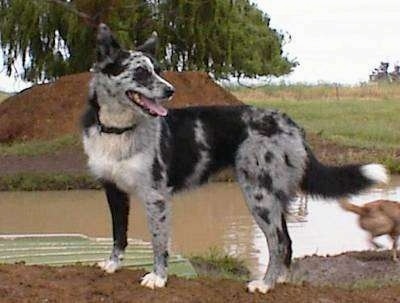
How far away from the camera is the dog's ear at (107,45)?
542cm

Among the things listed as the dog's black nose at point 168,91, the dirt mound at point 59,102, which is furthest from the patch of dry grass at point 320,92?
the dog's black nose at point 168,91

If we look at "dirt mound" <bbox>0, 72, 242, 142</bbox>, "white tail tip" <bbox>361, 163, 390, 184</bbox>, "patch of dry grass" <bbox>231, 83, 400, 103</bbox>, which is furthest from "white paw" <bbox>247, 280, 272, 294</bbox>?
"patch of dry grass" <bbox>231, 83, 400, 103</bbox>

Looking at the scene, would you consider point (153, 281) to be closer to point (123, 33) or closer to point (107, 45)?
point (107, 45)

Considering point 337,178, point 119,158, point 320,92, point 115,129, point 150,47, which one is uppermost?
point 150,47

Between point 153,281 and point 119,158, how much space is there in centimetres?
76

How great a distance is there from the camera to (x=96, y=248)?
826cm

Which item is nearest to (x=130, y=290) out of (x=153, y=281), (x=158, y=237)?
(x=153, y=281)

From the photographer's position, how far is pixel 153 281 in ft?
18.5

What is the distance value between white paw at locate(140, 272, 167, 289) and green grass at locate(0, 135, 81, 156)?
12.7 metres

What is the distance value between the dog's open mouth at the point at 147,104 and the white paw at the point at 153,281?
992 millimetres

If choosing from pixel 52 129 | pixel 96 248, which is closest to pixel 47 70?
pixel 52 129

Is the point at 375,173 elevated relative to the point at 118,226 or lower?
elevated

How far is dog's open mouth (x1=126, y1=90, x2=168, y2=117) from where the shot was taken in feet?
17.3

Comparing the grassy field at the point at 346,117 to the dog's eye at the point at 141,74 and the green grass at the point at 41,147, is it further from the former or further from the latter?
the dog's eye at the point at 141,74
